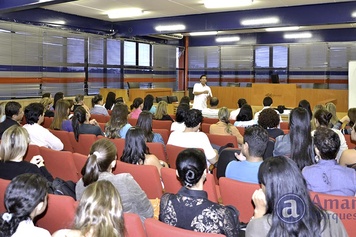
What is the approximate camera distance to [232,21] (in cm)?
1098

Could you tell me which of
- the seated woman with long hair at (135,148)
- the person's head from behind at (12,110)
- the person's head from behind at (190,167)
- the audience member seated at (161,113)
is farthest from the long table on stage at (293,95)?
the person's head from behind at (190,167)

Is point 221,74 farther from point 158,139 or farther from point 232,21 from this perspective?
point 158,139

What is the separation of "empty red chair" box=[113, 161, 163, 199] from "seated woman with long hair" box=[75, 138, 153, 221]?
45 centimetres

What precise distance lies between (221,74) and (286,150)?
45.2 ft

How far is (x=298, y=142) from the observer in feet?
13.3

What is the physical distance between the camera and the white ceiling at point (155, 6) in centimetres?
966

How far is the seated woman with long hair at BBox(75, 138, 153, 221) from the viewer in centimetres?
279

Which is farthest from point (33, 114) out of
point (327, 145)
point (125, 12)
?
point (125, 12)

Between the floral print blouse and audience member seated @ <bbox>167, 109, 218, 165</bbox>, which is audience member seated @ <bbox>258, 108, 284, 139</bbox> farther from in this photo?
the floral print blouse

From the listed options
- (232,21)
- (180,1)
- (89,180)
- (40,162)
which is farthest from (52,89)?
(89,180)

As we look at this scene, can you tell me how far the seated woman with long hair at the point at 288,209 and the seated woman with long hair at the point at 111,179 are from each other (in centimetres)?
100

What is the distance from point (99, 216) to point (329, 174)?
5.98 feet

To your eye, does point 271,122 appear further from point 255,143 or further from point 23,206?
point 23,206

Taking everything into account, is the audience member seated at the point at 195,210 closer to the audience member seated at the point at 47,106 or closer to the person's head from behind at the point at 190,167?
the person's head from behind at the point at 190,167
